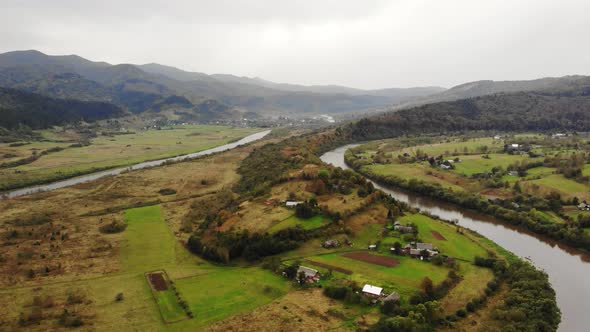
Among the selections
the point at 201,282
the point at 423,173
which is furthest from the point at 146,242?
the point at 423,173

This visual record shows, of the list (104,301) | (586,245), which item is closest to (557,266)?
(586,245)

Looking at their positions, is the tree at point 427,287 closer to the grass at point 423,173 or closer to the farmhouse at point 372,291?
the farmhouse at point 372,291

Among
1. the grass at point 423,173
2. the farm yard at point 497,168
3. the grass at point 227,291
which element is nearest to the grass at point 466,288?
the grass at point 227,291

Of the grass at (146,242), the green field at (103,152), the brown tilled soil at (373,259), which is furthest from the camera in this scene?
the green field at (103,152)

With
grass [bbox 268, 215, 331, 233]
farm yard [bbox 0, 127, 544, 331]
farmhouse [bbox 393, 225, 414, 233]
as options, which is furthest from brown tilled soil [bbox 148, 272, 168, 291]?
farmhouse [bbox 393, 225, 414, 233]

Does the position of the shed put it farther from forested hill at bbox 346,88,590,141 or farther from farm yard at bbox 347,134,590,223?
forested hill at bbox 346,88,590,141

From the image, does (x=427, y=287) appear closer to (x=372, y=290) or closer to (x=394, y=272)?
(x=394, y=272)

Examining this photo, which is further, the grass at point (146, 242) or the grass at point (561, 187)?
the grass at point (561, 187)

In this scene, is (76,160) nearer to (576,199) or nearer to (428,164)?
(428,164)
